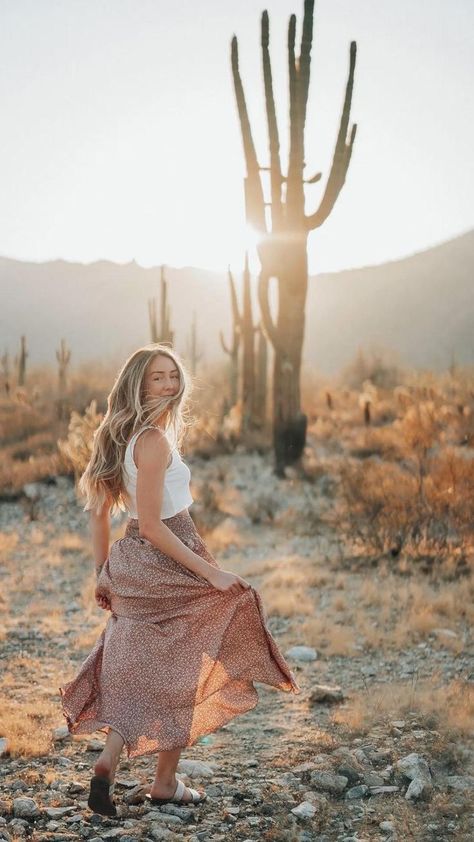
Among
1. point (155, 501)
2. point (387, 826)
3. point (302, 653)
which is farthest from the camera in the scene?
point (302, 653)

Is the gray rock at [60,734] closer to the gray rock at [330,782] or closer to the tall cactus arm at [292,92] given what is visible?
the gray rock at [330,782]

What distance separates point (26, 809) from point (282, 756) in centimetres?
129

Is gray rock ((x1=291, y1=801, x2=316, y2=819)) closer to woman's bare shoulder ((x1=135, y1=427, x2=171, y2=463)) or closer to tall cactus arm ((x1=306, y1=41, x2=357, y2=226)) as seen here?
woman's bare shoulder ((x1=135, y1=427, x2=171, y2=463))

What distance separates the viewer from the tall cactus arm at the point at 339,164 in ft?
41.8

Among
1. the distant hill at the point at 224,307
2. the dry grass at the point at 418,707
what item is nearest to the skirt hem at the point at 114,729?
the dry grass at the point at 418,707

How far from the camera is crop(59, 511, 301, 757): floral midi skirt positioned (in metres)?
3.42

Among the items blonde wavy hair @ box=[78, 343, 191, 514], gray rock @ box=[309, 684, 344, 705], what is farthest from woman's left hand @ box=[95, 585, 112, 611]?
gray rock @ box=[309, 684, 344, 705]

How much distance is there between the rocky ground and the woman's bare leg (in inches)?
8.9

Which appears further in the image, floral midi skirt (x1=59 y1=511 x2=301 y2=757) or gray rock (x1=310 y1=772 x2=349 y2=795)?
gray rock (x1=310 y1=772 x2=349 y2=795)

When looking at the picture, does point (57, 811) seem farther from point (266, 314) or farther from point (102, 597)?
point (266, 314)

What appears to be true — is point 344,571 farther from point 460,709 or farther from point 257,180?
point 257,180

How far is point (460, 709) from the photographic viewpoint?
4.75m

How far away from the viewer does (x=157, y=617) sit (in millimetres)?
3461

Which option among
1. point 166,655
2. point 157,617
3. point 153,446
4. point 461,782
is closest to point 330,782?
point 461,782
